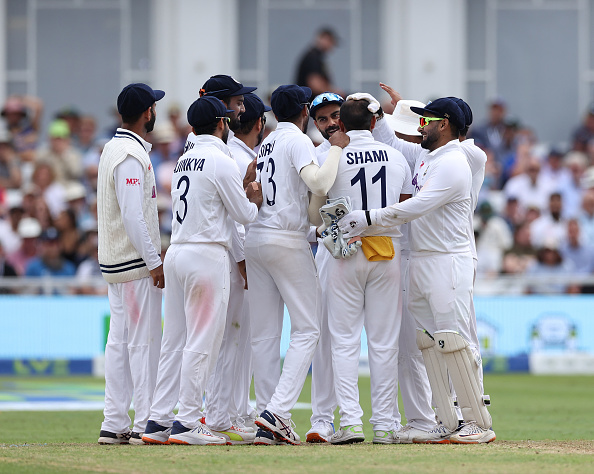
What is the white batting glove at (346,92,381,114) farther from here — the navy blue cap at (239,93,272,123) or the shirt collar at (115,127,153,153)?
the shirt collar at (115,127,153,153)

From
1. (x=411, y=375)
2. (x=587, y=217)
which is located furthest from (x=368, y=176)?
(x=587, y=217)

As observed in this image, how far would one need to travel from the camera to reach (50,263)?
682 inches

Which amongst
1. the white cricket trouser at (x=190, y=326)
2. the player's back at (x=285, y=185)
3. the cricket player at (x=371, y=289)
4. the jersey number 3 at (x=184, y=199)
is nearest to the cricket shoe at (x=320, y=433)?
the cricket player at (x=371, y=289)

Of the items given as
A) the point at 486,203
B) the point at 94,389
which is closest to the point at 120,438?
the point at 94,389

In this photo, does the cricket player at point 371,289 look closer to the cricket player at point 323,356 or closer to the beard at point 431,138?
the cricket player at point 323,356

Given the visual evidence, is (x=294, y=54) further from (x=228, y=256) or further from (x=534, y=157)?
(x=228, y=256)

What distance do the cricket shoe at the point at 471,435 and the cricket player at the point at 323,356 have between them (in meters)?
0.99

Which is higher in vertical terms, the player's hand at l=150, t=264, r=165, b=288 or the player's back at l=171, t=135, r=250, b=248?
the player's back at l=171, t=135, r=250, b=248

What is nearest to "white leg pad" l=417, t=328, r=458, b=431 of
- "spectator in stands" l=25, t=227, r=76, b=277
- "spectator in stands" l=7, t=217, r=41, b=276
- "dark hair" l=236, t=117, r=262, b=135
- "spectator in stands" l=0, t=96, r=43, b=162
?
"dark hair" l=236, t=117, r=262, b=135

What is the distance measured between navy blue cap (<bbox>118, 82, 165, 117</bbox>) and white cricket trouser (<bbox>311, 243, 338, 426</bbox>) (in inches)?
69.1

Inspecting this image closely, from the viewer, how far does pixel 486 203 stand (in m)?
18.9

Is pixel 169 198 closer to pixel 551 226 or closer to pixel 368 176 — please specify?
pixel 551 226

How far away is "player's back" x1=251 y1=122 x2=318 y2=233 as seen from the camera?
8617 mm

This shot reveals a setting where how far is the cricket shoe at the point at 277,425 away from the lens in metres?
8.33
